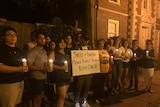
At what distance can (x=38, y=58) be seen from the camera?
4316 mm

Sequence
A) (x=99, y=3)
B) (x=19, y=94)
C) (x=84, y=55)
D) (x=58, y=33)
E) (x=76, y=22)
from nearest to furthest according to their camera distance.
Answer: (x=19, y=94), (x=84, y=55), (x=58, y=33), (x=76, y=22), (x=99, y=3)

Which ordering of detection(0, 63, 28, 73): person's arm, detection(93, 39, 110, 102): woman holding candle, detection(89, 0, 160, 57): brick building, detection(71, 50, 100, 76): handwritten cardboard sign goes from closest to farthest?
detection(0, 63, 28, 73): person's arm → detection(71, 50, 100, 76): handwritten cardboard sign → detection(93, 39, 110, 102): woman holding candle → detection(89, 0, 160, 57): brick building

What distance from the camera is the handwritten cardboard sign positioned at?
5.36 meters

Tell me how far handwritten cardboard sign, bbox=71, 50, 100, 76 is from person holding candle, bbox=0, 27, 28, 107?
186 centimetres

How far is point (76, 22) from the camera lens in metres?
11.8

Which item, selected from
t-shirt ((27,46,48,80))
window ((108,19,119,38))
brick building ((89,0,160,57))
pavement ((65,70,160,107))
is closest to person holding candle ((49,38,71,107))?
t-shirt ((27,46,48,80))

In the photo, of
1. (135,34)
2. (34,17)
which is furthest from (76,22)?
(135,34)

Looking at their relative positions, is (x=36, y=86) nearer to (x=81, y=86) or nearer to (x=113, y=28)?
(x=81, y=86)

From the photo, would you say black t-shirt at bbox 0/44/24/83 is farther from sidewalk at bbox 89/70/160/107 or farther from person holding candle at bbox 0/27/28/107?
sidewalk at bbox 89/70/160/107

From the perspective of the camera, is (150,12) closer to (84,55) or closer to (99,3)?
(99,3)

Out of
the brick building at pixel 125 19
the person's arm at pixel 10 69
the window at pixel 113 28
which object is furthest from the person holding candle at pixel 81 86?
the window at pixel 113 28

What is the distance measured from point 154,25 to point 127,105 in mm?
13685

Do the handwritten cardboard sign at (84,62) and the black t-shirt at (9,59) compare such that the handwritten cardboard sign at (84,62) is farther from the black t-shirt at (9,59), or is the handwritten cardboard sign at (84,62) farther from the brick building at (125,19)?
the brick building at (125,19)

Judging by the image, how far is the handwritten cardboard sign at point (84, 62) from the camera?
5.36m
